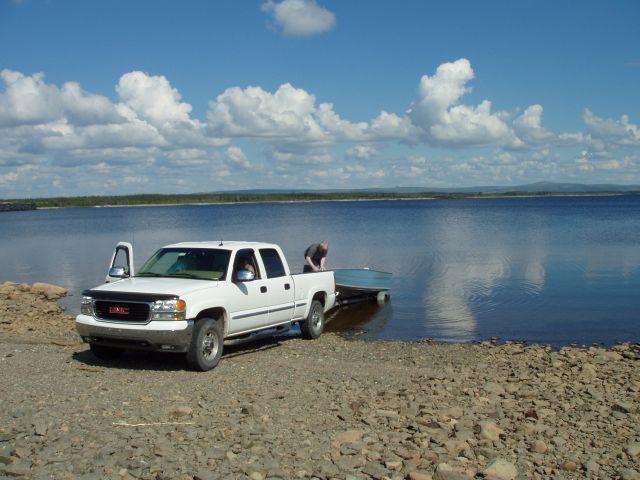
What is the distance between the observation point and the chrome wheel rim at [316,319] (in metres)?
13.3

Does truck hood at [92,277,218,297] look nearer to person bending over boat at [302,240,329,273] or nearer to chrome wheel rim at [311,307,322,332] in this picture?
chrome wheel rim at [311,307,322,332]

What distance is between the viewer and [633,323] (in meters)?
16.4

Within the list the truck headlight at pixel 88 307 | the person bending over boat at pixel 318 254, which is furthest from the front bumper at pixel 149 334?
the person bending over boat at pixel 318 254

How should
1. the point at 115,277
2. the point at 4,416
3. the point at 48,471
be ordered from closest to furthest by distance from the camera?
the point at 48,471, the point at 4,416, the point at 115,277

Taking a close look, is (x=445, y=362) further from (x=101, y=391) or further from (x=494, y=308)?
(x=494, y=308)

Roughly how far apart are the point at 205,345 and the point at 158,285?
1064mm

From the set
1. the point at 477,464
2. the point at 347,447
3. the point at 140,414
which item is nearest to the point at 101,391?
the point at 140,414

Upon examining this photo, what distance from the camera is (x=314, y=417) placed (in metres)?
7.62

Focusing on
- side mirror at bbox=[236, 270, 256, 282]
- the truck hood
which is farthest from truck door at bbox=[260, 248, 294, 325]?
the truck hood

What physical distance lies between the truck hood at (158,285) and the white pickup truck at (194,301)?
13 millimetres

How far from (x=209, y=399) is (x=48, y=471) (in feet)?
8.13

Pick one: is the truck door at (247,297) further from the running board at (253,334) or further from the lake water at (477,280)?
the lake water at (477,280)

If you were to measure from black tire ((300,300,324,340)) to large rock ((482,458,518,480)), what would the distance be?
6.94 m

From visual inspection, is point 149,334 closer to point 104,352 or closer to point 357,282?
point 104,352
